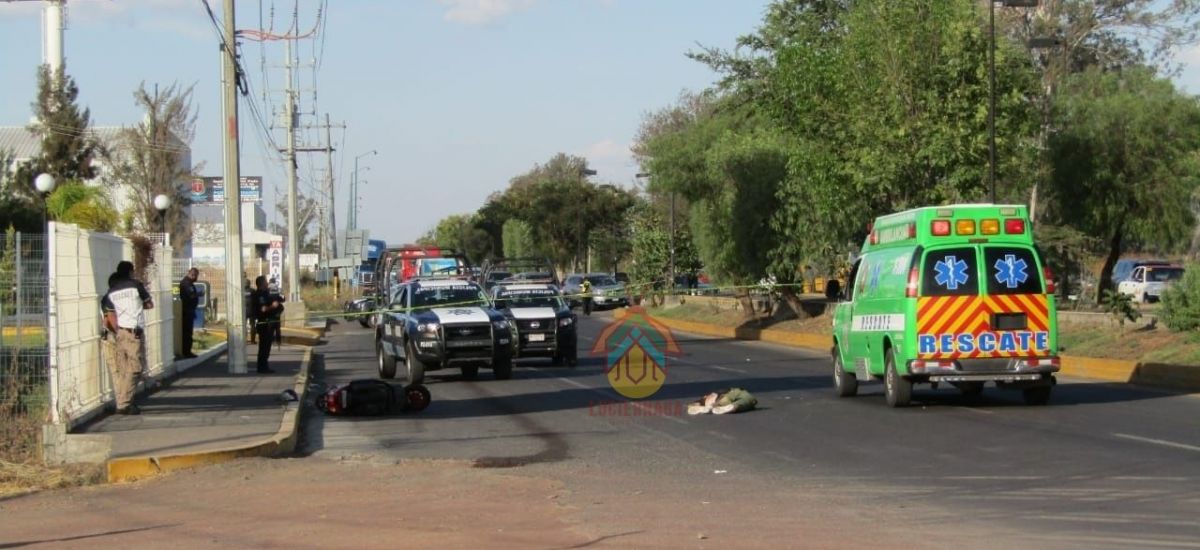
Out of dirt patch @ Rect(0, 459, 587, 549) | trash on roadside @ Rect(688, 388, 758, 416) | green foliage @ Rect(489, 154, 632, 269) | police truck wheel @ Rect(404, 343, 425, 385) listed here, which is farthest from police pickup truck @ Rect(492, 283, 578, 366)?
green foliage @ Rect(489, 154, 632, 269)

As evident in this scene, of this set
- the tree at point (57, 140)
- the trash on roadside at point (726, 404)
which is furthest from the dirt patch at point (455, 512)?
the tree at point (57, 140)

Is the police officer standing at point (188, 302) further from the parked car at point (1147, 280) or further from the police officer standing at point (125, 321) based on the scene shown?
the parked car at point (1147, 280)

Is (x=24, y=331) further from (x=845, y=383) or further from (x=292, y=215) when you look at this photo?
(x=292, y=215)

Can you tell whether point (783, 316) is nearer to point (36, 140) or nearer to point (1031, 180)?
point (1031, 180)

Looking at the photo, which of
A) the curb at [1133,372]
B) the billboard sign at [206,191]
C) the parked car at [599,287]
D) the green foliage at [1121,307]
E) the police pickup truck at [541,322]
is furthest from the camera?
the parked car at [599,287]

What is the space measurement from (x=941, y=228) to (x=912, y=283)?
0.76 meters

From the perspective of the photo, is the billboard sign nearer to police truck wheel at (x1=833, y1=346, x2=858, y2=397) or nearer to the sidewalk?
the sidewalk

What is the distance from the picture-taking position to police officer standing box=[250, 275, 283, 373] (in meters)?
26.1

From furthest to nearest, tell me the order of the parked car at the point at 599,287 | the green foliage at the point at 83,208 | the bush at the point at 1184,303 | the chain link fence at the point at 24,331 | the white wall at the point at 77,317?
the parked car at the point at 599,287 → the green foliage at the point at 83,208 → the bush at the point at 1184,303 → the chain link fence at the point at 24,331 → the white wall at the point at 77,317

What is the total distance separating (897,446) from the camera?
13.9 meters

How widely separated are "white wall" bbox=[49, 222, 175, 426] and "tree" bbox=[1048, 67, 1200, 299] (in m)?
31.0

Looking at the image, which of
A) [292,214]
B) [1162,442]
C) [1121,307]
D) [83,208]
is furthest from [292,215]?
[1162,442]

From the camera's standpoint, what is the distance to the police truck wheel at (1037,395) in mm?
17603

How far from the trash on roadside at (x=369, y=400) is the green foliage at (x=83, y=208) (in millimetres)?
21763
